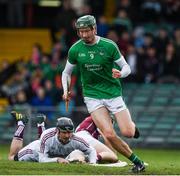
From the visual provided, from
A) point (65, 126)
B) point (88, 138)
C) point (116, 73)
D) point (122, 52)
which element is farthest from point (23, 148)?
point (122, 52)

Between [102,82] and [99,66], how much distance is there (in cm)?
26

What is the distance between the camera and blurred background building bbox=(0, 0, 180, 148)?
23891 mm

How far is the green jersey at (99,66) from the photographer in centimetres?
1526

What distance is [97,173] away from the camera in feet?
48.4

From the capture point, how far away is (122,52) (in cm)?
2527

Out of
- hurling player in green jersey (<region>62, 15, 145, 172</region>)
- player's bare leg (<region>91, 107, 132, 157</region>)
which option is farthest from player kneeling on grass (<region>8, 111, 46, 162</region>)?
player's bare leg (<region>91, 107, 132, 157</region>)

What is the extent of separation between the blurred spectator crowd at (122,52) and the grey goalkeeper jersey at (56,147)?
776 cm

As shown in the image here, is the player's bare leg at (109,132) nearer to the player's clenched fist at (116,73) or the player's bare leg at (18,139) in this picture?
the player's clenched fist at (116,73)

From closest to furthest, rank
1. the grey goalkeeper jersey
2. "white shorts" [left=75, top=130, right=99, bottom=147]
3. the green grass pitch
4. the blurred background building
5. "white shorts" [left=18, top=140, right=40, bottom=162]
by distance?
the green grass pitch
the grey goalkeeper jersey
"white shorts" [left=18, top=140, right=40, bottom=162]
"white shorts" [left=75, top=130, right=99, bottom=147]
the blurred background building

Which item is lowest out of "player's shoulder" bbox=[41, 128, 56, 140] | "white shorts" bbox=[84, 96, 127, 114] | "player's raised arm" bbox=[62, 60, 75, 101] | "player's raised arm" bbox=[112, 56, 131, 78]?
"player's shoulder" bbox=[41, 128, 56, 140]

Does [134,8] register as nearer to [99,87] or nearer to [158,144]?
[158,144]

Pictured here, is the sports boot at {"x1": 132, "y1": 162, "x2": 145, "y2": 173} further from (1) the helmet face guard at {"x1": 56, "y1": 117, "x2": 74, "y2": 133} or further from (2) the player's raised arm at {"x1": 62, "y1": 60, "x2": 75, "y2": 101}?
(2) the player's raised arm at {"x1": 62, "y1": 60, "x2": 75, "y2": 101}

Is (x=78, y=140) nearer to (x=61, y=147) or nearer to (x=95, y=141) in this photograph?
(x=61, y=147)

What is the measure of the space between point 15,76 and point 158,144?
16.4ft
